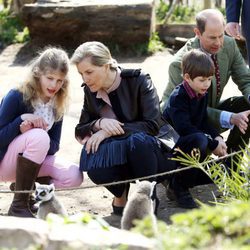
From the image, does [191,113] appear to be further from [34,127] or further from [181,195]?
[34,127]

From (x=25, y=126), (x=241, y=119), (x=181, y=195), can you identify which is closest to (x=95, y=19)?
(x=241, y=119)

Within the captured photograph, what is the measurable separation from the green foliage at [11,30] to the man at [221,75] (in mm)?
6046

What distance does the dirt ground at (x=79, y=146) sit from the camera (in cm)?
502

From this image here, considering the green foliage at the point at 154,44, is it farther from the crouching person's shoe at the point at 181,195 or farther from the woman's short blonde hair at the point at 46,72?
the woman's short blonde hair at the point at 46,72

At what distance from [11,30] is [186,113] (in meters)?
6.95

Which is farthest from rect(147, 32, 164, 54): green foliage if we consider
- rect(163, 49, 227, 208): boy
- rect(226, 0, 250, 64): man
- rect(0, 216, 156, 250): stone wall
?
rect(0, 216, 156, 250): stone wall

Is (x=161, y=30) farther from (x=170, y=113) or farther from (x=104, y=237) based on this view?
(x=104, y=237)

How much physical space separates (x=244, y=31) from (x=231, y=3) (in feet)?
0.75

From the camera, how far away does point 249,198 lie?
3.98m

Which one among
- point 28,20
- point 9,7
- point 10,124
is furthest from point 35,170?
point 9,7

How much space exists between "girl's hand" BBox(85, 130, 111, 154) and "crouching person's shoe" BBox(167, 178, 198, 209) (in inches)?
24.6

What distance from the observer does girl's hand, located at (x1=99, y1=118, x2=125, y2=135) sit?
470cm

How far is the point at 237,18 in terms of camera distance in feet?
18.2

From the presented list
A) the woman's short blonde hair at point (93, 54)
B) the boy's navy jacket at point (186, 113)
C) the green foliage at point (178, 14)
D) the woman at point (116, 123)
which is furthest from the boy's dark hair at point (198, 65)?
the green foliage at point (178, 14)
